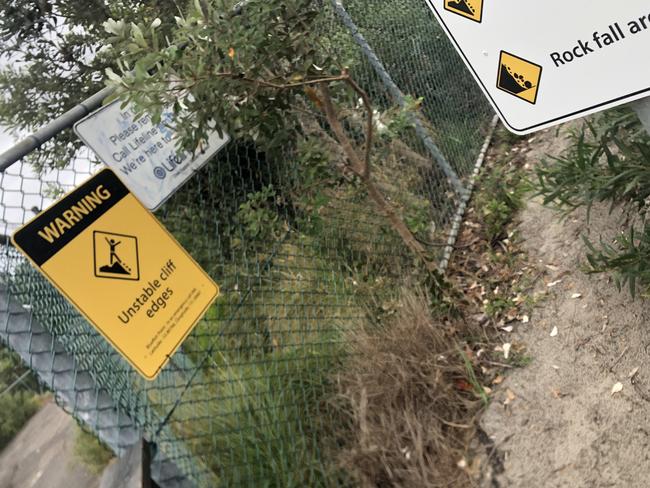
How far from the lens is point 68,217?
1.98m

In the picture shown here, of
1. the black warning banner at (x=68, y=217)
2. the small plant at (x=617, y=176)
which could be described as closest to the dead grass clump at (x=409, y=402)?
the small plant at (x=617, y=176)

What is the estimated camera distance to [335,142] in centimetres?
335

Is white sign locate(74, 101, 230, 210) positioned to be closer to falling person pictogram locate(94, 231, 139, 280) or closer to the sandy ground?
falling person pictogram locate(94, 231, 139, 280)

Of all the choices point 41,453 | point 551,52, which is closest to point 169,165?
point 551,52

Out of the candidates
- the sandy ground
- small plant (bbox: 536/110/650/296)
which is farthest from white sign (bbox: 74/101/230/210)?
the sandy ground

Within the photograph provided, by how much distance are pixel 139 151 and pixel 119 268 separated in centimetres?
61

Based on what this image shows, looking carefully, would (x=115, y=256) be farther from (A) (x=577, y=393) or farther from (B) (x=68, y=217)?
(A) (x=577, y=393)

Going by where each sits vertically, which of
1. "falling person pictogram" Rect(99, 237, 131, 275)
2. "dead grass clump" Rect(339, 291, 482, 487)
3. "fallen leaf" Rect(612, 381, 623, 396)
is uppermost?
"falling person pictogram" Rect(99, 237, 131, 275)

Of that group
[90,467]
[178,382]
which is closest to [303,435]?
[178,382]

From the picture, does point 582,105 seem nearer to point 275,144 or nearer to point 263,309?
point 275,144

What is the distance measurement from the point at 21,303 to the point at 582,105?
1880 millimetres

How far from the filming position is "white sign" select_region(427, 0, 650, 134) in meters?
1.34

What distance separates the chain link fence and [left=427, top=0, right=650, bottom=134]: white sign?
1.43m

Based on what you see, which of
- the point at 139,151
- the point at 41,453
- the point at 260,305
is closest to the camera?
the point at 139,151
